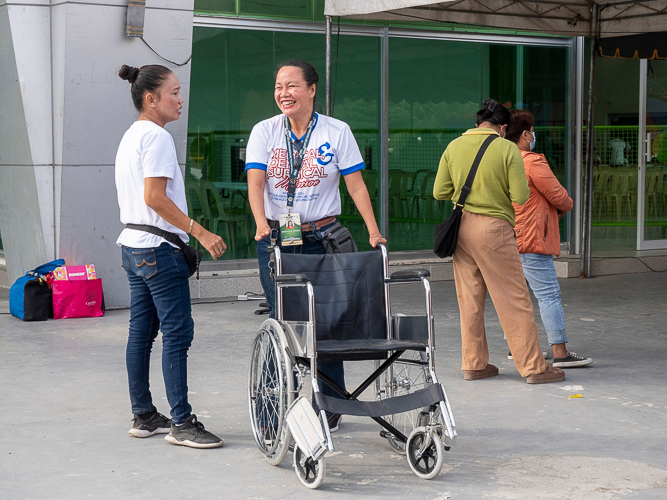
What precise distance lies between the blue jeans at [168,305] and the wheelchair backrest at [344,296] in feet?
1.63

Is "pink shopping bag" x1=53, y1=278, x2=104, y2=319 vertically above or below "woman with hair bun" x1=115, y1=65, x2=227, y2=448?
below

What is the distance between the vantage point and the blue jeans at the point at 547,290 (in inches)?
238

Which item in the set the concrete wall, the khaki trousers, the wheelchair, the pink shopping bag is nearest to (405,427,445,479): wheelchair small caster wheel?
the wheelchair

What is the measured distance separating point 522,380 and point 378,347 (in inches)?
82.7

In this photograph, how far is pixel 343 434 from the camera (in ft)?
15.1

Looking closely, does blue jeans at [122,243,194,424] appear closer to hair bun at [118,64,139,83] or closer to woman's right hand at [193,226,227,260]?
woman's right hand at [193,226,227,260]

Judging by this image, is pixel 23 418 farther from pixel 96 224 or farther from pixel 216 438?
pixel 96 224

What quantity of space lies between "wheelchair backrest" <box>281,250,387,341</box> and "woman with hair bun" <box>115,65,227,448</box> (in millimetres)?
451

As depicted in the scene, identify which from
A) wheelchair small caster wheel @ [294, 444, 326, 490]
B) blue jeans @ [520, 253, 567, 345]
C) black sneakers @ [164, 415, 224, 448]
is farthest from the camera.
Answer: blue jeans @ [520, 253, 567, 345]

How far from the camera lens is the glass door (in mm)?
11992

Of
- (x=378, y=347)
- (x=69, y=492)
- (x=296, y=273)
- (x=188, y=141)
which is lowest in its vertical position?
(x=69, y=492)

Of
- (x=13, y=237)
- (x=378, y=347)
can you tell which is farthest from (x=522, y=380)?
(x=13, y=237)

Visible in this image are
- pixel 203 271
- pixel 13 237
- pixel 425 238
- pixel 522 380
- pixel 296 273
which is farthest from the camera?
pixel 425 238

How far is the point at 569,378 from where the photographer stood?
5805 mm
